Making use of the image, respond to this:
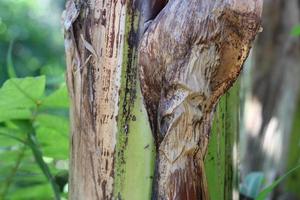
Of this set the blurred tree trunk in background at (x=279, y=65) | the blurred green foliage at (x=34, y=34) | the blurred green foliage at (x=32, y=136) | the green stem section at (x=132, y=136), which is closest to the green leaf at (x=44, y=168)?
the blurred green foliage at (x=32, y=136)

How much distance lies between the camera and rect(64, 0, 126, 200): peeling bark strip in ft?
1.45

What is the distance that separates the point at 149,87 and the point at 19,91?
0.56 ft

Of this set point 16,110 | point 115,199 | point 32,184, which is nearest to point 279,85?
point 32,184

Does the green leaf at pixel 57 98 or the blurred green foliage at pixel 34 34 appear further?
the blurred green foliage at pixel 34 34

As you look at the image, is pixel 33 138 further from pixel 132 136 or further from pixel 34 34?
pixel 34 34


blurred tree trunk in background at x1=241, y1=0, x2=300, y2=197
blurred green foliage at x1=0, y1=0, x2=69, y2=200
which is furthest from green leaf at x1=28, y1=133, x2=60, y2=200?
blurred tree trunk in background at x1=241, y1=0, x2=300, y2=197

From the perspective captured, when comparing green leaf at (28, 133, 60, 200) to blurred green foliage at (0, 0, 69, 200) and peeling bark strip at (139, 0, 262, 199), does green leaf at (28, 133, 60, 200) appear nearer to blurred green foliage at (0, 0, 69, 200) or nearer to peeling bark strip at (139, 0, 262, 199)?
blurred green foliage at (0, 0, 69, 200)

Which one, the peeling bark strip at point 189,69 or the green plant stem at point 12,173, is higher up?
the peeling bark strip at point 189,69

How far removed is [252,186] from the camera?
2.09 ft

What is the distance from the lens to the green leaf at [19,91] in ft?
1.79

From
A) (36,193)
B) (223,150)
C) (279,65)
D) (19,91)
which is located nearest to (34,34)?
(279,65)

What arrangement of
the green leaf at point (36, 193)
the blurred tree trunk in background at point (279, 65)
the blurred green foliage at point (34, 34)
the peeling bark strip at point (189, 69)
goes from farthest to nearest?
the blurred green foliage at point (34, 34) → the blurred tree trunk in background at point (279, 65) → the green leaf at point (36, 193) → the peeling bark strip at point (189, 69)

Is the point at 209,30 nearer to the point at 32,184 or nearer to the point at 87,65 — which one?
the point at 87,65

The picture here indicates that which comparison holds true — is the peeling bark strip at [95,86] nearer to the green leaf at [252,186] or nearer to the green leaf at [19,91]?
the green leaf at [19,91]
